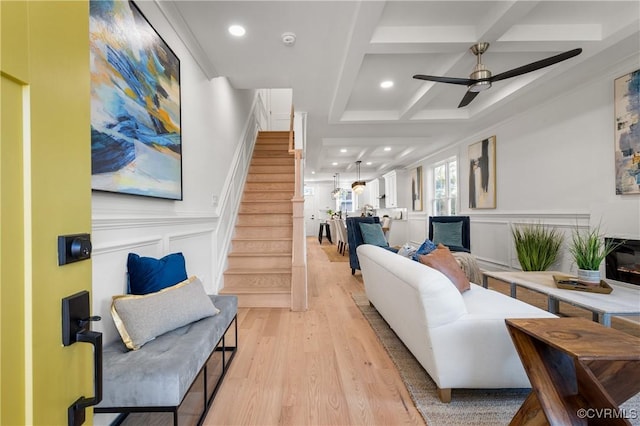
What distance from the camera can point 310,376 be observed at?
183 centimetres

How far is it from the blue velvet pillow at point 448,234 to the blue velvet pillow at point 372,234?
1038 millimetres

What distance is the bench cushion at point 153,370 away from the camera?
1081mm

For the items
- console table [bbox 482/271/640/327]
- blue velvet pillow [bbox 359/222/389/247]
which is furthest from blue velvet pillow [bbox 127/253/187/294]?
blue velvet pillow [bbox 359/222/389/247]

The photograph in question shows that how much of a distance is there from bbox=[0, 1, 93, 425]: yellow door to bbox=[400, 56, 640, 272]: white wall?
4.00 meters

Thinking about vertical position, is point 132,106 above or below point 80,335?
above

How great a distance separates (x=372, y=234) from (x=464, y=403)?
309cm

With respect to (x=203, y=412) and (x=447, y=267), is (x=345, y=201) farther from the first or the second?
(x=203, y=412)

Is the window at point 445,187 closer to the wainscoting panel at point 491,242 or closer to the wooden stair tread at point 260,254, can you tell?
the wainscoting panel at point 491,242

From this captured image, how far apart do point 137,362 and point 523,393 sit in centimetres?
207

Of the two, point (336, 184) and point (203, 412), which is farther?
point (336, 184)

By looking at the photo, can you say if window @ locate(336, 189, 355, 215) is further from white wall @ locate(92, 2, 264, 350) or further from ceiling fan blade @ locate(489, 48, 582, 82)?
ceiling fan blade @ locate(489, 48, 582, 82)

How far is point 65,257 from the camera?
1.86 ft

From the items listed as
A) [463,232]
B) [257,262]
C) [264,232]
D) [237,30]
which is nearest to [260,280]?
[257,262]

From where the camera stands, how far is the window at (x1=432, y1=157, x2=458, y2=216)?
631cm
